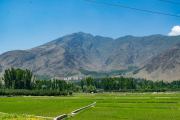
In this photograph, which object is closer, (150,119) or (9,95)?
(150,119)

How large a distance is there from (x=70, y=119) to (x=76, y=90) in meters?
120

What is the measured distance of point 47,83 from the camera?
143 metres

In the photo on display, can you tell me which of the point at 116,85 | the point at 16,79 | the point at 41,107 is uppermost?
the point at 16,79

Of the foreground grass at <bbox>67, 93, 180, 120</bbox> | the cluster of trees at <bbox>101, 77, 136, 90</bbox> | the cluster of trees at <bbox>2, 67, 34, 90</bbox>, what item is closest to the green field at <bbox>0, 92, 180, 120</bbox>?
the foreground grass at <bbox>67, 93, 180, 120</bbox>

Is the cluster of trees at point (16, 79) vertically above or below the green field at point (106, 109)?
above

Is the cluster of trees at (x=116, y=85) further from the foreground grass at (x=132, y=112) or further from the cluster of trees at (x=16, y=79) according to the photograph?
the foreground grass at (x=132, y=112)

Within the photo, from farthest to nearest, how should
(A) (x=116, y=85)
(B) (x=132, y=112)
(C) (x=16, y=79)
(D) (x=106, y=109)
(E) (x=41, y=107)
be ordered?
(A) (x=116, y=85) → (C) (x=16, y=79) → (E) (x=41, y=107) → (D) (x=106, y=109) → (B) (x=132, y=112)

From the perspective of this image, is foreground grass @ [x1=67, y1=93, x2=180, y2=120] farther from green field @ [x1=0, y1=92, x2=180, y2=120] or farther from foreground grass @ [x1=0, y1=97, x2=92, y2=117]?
foreground grass @ [x1=0, y1=97, x2=92, y2=117]

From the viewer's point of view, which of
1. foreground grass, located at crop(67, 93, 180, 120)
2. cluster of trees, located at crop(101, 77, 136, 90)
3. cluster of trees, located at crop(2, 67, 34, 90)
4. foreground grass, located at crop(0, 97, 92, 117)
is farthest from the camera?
cluster of trees, located at crop(101, 77, 136, 90)

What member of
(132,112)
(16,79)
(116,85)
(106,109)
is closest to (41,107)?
(106,109)

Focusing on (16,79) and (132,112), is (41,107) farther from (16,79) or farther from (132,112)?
(16,79)

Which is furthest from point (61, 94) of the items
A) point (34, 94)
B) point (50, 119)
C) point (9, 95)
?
point (50, 119)

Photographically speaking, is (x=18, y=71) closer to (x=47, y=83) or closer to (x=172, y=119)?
(x=47, y=83)

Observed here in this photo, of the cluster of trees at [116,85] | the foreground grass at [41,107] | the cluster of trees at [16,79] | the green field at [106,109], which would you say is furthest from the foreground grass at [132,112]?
the cluster of trees at [116,85]
